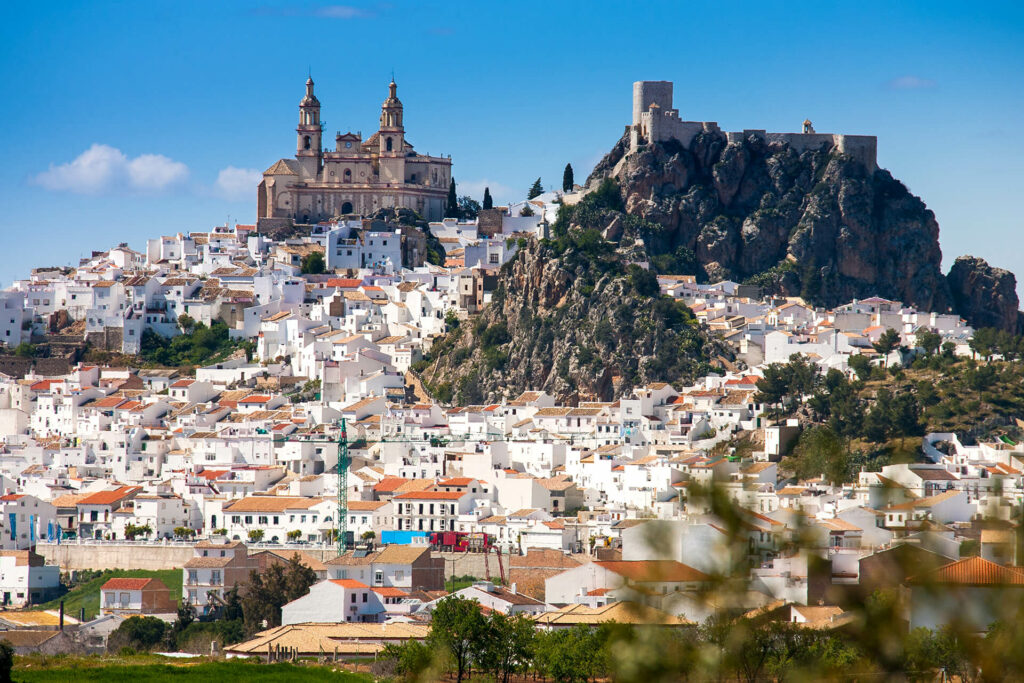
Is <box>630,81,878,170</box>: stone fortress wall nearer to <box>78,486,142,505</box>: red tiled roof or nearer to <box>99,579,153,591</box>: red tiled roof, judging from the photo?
<box>78,486,142,505</box>: red tiled roof

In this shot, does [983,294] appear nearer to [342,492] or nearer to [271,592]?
Answer: [342,492]

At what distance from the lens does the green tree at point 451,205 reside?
76375 millimetres

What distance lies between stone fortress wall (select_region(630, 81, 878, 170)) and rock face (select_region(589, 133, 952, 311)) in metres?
0.44

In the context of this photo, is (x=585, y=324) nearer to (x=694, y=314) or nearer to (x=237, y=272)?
(x=694, y=314)

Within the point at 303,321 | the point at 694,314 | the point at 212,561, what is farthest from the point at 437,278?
the point at 212,561

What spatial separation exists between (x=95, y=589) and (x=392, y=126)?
34172 mm

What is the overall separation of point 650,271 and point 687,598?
53877mm

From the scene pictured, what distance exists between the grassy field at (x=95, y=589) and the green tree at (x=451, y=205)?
32667 mm

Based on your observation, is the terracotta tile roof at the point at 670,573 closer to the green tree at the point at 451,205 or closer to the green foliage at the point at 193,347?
the green foliage at the point at 193,347

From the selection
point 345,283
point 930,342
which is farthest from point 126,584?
point 930,342

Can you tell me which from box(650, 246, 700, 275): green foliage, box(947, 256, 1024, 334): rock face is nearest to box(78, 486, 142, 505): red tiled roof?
box(650, 246, 700, 275): green foliage

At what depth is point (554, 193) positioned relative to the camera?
244 feet

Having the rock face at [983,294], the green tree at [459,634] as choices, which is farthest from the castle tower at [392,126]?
the green tree at [459,634]

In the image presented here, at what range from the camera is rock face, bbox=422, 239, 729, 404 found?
194 ft
